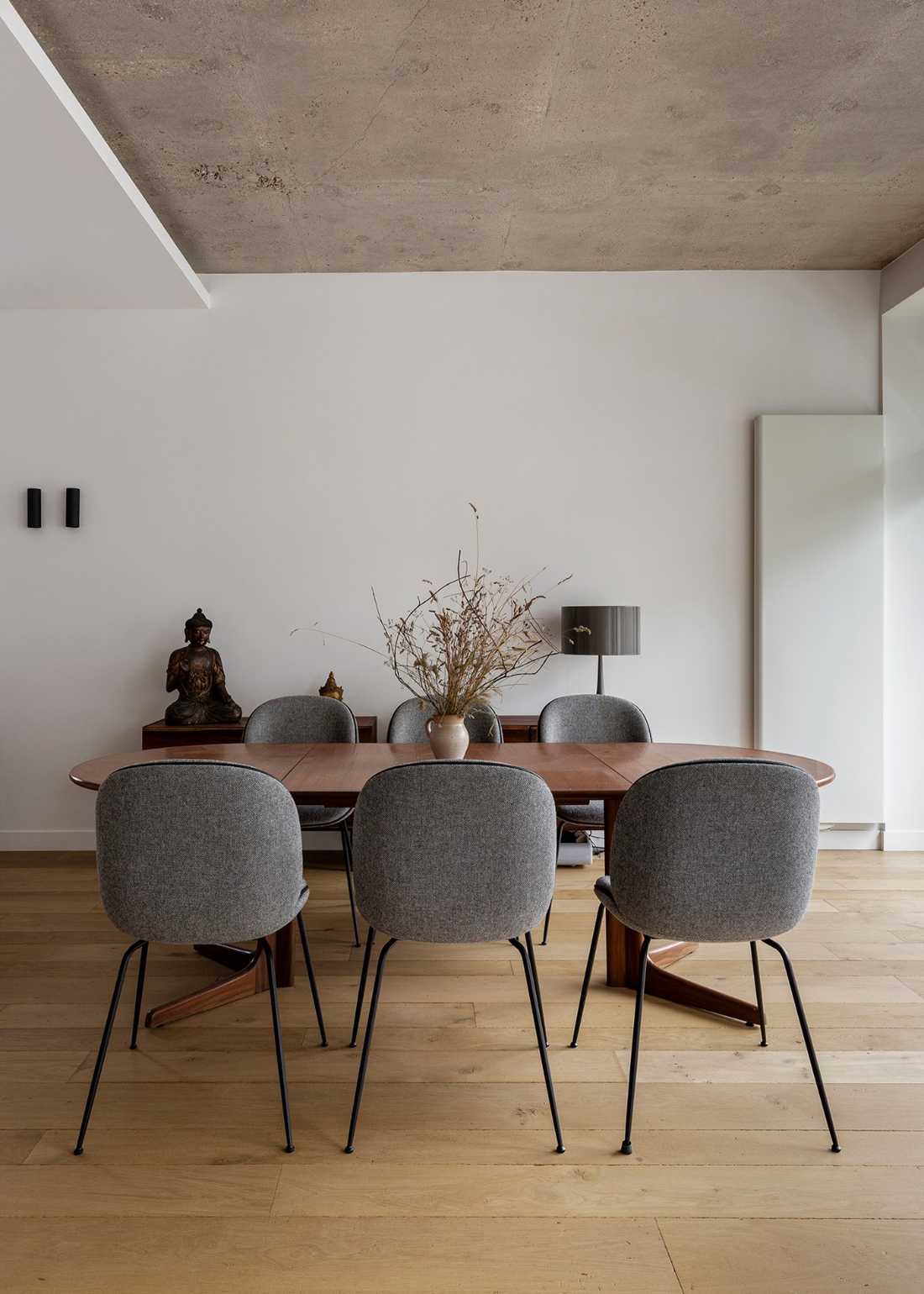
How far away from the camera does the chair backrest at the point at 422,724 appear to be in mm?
3576

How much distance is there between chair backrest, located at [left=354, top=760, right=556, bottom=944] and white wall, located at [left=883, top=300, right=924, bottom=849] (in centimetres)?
340

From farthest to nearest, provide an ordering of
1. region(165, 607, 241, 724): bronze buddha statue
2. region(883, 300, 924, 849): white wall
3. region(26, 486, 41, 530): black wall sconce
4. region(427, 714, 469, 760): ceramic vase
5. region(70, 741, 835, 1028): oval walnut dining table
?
region(883, 300, 924, 849): white wall
region(26, 486, 41, 530): black wall sconce
region(165, 607, 241, 724): bronze buddha statue
region(427, 714, 469, 760): ceramic vase
region(70, 741, 835, 1028): oval walnut dining table

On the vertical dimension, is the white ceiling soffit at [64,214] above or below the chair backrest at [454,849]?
above

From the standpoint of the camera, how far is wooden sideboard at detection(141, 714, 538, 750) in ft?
13.6

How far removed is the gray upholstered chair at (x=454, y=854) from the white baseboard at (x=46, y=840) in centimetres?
318

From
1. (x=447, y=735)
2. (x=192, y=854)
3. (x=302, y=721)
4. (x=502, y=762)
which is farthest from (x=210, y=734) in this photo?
(x=192, y=854)

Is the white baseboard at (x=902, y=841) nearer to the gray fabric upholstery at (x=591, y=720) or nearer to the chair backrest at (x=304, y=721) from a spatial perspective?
the gray fabric upholstery at (x=591, y=720)

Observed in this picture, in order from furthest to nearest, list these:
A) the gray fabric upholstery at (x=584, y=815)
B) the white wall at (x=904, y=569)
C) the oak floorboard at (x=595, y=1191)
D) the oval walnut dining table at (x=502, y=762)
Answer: the white wall at (x=904, y=569) → the gray fabric upholstery at (x=584, y=815) → the oval walnut dining table at (x=502, y=762) → the oak floorboard at (x=595, y=1191)

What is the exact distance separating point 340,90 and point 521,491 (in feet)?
7.08

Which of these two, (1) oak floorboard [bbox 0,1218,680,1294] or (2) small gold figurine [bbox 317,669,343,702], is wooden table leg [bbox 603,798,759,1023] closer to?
(1) oak floorboard [bbox 0,1218,680,1294]

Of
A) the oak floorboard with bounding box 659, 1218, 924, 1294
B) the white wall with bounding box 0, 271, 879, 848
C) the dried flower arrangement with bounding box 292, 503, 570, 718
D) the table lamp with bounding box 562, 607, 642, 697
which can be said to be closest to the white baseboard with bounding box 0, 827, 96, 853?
the white wall with bounding box 0, 271, 879, 848

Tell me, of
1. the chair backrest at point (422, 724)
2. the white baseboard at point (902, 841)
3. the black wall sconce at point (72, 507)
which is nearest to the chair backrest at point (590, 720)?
the chair backrest at point (422, 724)

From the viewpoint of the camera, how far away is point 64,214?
3451 mm

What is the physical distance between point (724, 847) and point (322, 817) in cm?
181
